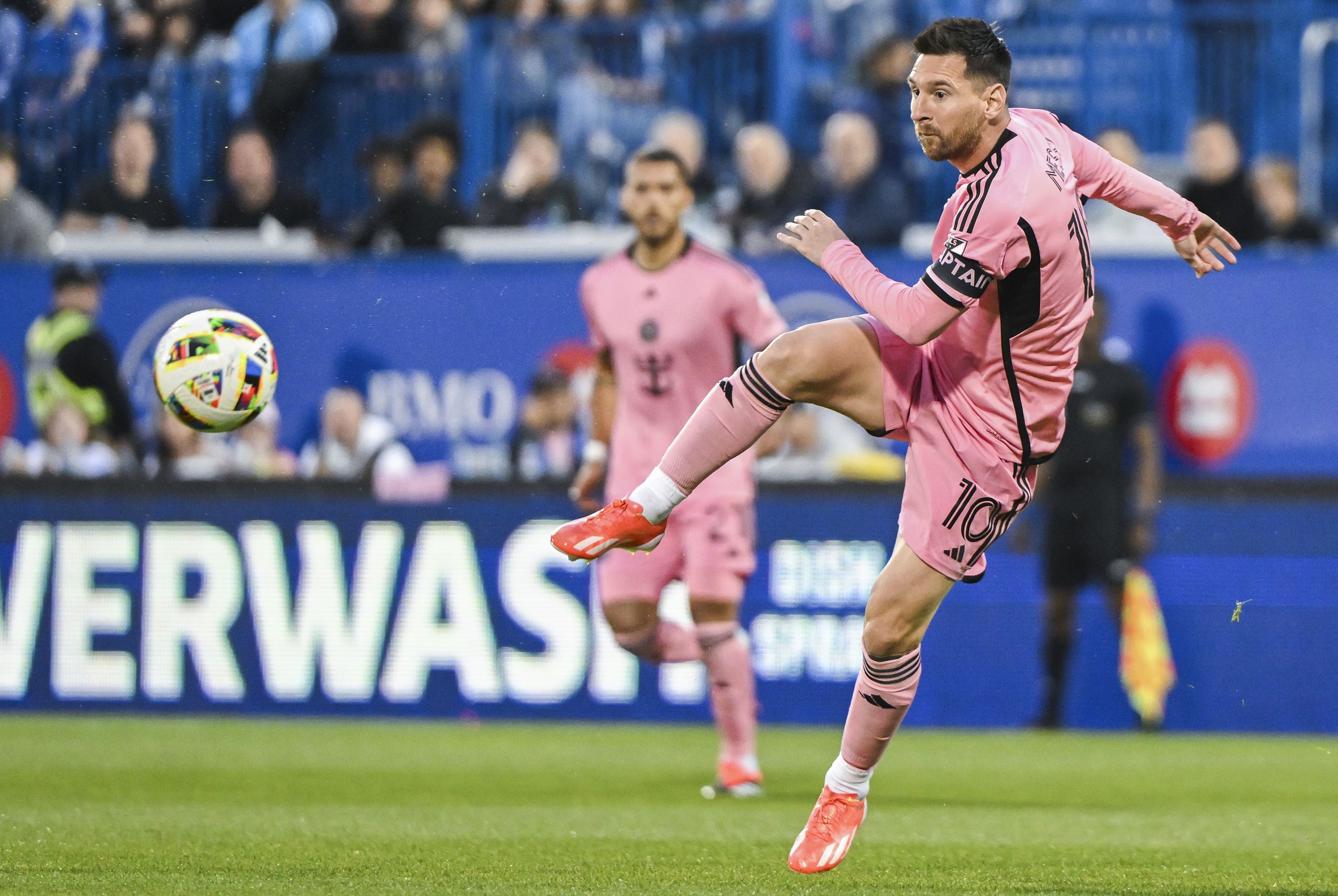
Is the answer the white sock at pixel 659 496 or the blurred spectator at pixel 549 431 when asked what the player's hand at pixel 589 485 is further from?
the blurred spectator at pixel 549 431

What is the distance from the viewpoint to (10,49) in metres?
13.3

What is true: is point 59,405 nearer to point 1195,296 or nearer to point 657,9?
point 657,9

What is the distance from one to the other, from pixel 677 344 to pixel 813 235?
277 centimetres

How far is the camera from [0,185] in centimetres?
1342

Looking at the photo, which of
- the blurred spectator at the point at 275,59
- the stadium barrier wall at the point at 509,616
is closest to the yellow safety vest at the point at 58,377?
the stadium barrier wall at the point at 509,616

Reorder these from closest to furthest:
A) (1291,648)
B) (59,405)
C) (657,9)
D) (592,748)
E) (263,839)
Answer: (263,839) < (592,748) < (1291,648) < (59,405) < (657,9)

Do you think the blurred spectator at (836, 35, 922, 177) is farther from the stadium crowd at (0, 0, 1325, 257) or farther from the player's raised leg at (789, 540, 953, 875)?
the player's raised leg at (789, 540, 953, 875)

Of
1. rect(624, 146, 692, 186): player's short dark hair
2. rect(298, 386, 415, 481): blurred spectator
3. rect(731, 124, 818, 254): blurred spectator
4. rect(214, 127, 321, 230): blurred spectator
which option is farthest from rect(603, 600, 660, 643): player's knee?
rect(214, 127, 321, 230): blurred spectator

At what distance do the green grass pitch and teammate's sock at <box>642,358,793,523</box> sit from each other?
3.89 ft

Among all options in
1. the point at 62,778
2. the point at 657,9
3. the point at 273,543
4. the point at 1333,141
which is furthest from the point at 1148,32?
the point at 62,778

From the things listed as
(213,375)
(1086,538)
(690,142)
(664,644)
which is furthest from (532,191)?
(213,375)

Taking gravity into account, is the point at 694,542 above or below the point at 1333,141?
below

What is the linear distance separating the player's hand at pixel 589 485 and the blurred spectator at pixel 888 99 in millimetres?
4960

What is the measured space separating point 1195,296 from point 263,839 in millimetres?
8170
